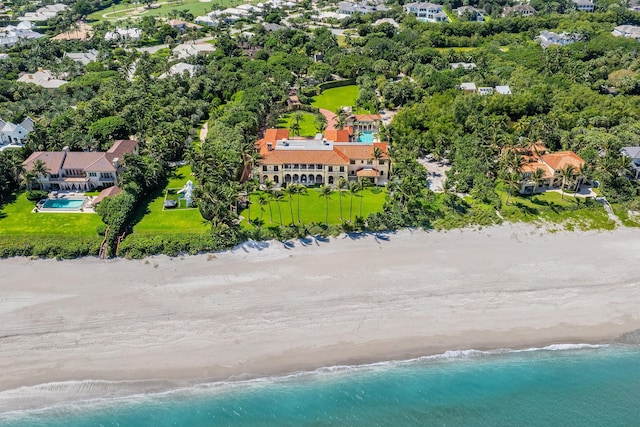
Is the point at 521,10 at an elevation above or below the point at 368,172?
above

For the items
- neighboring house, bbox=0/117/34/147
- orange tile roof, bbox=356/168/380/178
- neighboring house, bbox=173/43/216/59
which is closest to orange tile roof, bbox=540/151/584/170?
orange tile roof, bbox=356/168/380/178

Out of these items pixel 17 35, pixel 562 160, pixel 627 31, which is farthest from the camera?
pixel 17 35

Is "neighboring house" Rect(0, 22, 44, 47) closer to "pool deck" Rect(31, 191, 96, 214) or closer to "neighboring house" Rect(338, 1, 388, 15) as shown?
"pool deck" Rect(31, 191, 96, 214)

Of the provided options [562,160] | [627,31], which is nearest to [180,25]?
[562,160]

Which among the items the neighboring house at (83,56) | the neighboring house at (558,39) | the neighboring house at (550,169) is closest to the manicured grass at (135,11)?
the neighboring house at (83,56)

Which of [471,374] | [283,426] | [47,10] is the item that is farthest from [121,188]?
[47,10]

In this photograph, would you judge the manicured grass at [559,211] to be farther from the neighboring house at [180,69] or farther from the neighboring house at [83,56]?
the neighboring house at [83,56]

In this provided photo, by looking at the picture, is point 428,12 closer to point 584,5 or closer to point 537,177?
point 584,5

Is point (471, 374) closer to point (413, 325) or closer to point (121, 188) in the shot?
point (413, 325)
